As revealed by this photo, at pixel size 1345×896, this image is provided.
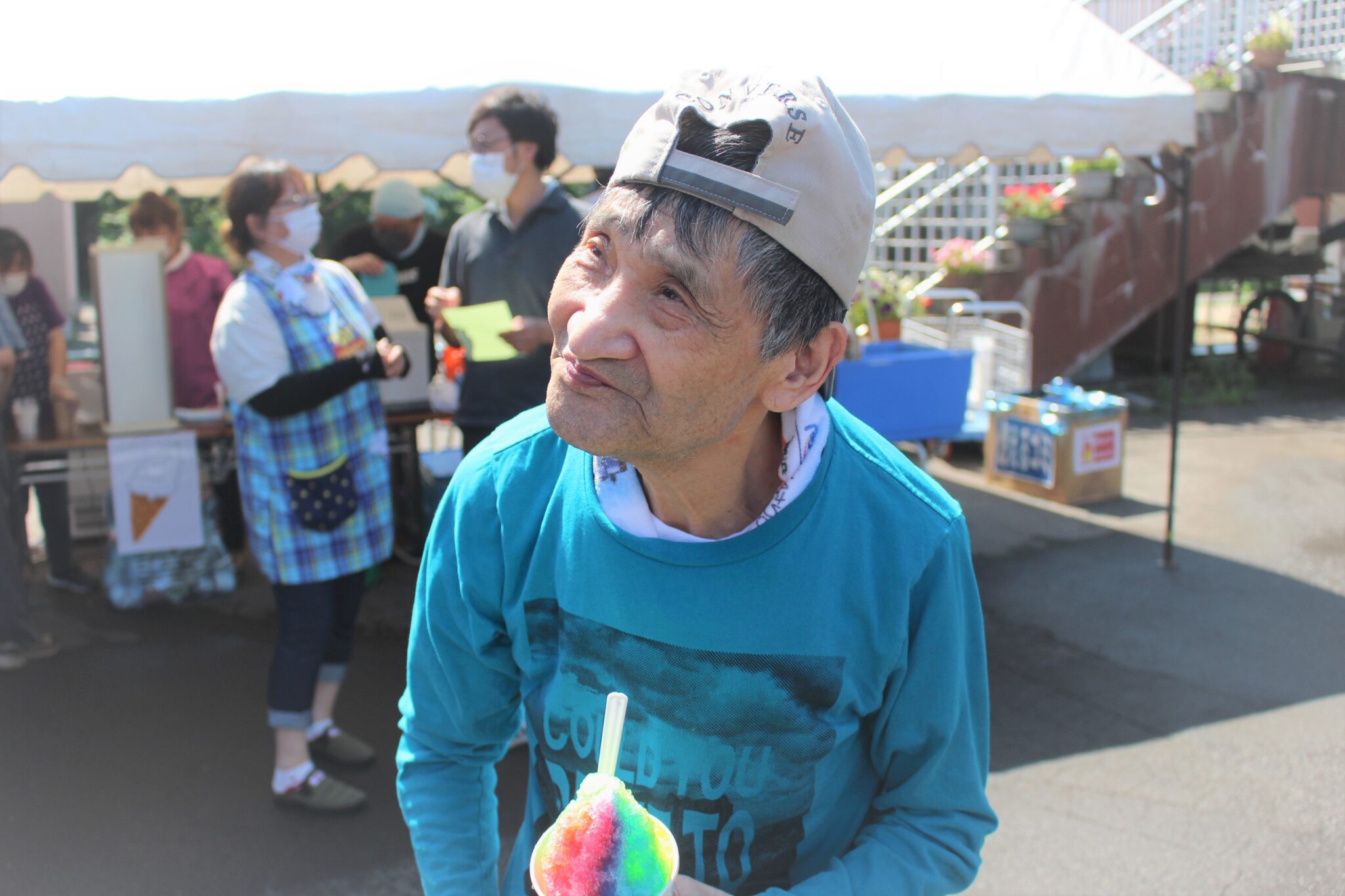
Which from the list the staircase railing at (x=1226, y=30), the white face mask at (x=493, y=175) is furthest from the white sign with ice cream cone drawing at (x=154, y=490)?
the staircase railing at (x=1226, y=30)

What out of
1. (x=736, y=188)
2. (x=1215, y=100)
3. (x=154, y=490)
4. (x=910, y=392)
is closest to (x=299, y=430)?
(x=154, y=490)

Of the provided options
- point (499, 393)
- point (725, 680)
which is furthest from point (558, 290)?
point (499, 393)

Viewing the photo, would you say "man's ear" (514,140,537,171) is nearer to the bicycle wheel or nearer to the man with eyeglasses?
the man with eyeglasses

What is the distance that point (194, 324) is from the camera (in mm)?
6238

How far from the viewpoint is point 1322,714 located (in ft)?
14.9

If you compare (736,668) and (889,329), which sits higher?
(736,668)

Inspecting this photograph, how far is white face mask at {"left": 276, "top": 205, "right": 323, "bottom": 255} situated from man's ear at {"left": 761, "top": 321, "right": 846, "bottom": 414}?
285cm

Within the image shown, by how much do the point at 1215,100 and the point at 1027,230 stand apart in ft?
7.53

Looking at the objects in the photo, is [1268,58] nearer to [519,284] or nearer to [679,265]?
[519,284]

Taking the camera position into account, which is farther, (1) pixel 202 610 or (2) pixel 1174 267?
(2) pixel 1174 267

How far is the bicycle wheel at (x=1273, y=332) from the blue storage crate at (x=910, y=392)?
7861mm

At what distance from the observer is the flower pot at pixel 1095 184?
35.9 feet

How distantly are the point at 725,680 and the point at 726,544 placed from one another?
153mm

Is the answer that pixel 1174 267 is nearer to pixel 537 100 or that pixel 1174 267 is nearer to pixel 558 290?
pixel 537 100
